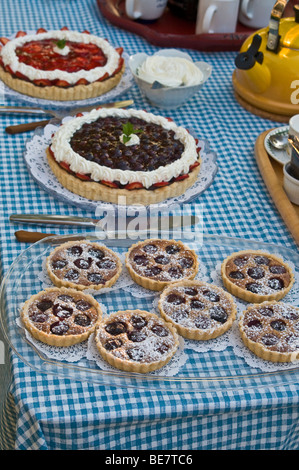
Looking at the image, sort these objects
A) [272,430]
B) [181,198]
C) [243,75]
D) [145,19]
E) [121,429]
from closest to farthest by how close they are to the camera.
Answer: [121,429], [272,430], [181,198], [243,75], [145,19]

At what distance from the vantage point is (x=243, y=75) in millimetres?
2303

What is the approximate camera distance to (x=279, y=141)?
2092 mm

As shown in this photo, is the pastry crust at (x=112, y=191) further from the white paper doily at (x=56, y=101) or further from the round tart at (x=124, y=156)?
the white paper doily at (x=56, y=101)

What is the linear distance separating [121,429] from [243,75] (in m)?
1.44

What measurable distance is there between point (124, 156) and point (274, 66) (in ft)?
2.15

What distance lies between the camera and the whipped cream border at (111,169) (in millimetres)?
1787

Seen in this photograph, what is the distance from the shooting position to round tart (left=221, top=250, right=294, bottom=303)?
4.89 feet

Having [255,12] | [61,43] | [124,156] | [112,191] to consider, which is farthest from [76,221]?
[255,12]

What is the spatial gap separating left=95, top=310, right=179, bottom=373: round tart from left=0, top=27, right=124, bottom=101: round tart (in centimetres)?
110

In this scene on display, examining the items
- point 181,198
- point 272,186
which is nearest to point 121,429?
point 181,198

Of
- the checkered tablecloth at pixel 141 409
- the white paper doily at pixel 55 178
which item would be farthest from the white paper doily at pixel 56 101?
the checkered tablecloth at pixel 141 409

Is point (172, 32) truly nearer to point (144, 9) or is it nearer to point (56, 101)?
point (144, 9)

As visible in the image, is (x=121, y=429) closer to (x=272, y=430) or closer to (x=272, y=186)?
(x=272, y=430)

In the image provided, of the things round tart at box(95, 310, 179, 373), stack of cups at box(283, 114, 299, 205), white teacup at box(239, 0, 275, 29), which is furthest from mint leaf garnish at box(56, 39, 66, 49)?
round tart at box(95, 310, 179, 373)
